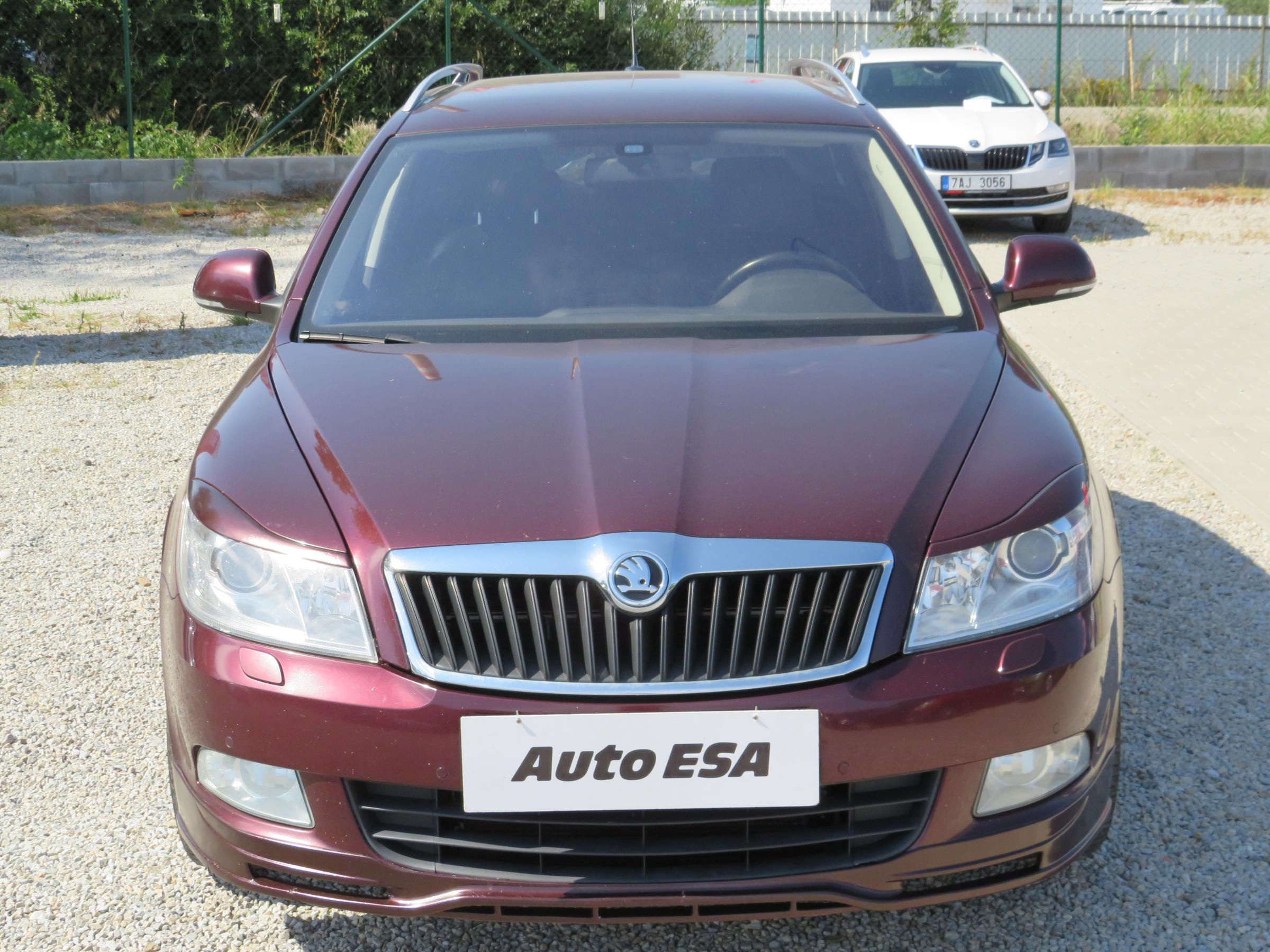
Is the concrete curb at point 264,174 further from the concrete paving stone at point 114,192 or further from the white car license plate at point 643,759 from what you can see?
the white car license plate at point 643,759

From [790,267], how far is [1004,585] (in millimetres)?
1279

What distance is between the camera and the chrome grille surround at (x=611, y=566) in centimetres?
201

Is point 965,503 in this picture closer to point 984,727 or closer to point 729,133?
point 984,727

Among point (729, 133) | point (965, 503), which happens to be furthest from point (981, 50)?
point (965, 503)

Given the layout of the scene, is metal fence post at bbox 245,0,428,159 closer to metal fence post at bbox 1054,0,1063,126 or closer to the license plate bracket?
the license plate bracket

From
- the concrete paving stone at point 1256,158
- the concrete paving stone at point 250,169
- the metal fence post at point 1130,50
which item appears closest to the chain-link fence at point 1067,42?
the metal fence post at point 1130,50

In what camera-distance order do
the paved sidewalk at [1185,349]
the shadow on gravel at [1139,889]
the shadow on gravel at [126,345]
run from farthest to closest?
the shadow on gravel at [126,345] → the paved sidewalk at [1185,349] → the shadow on gravel at [1139,889]

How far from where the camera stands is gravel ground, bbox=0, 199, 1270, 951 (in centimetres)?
250

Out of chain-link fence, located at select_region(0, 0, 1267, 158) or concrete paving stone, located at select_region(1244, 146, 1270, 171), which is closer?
concrete paving stone, located at select_region(1244, 146, 1270, 171)

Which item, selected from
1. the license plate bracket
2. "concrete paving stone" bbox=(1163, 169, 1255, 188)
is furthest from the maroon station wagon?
"concrete paving stone" bbox=(1163, 169, 1255, 188)

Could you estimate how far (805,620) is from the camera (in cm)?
204

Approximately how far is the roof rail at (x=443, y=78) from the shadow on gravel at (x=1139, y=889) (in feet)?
7.75

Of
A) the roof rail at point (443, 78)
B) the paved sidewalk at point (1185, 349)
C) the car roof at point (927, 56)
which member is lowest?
the paved sidewalk at point (1185, 349)

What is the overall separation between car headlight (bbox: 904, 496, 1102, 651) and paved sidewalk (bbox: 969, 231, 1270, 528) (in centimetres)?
294
